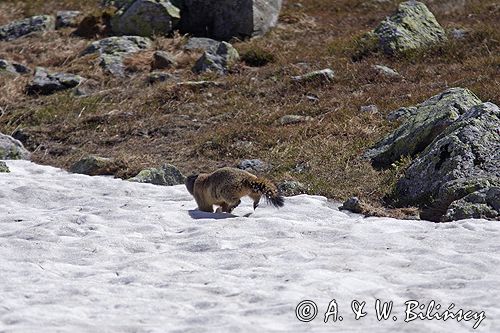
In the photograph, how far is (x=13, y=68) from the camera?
22.9 meters

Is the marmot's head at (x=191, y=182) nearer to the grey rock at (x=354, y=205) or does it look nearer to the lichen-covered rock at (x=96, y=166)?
the grey rock at (x=354, y=205)

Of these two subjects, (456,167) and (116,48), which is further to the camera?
(116,48)

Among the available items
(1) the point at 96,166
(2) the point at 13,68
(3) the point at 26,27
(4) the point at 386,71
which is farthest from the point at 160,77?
(3) the point at 26,27

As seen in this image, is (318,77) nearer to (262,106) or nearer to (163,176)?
(262,106)

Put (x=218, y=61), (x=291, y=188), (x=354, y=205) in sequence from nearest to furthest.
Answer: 1. (x=354, y=205)
2. (x=291, y=188)
3. (x=218, y=61)

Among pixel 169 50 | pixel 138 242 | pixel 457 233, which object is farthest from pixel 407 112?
pixel 169 50

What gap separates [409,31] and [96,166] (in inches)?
434

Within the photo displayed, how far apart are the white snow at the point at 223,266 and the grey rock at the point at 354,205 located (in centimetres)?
26

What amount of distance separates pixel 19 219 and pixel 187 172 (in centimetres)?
404

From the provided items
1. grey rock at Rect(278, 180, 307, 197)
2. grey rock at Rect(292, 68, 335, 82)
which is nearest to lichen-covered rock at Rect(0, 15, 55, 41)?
grey rock at Rect(292, 68, 335, 82)

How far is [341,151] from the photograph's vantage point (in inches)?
594

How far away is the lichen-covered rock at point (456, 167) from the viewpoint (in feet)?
38.3

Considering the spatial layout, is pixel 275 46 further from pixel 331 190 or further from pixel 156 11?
pixel 331 190

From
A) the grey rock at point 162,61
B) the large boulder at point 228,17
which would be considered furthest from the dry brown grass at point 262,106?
the large boulder at point 228,17
